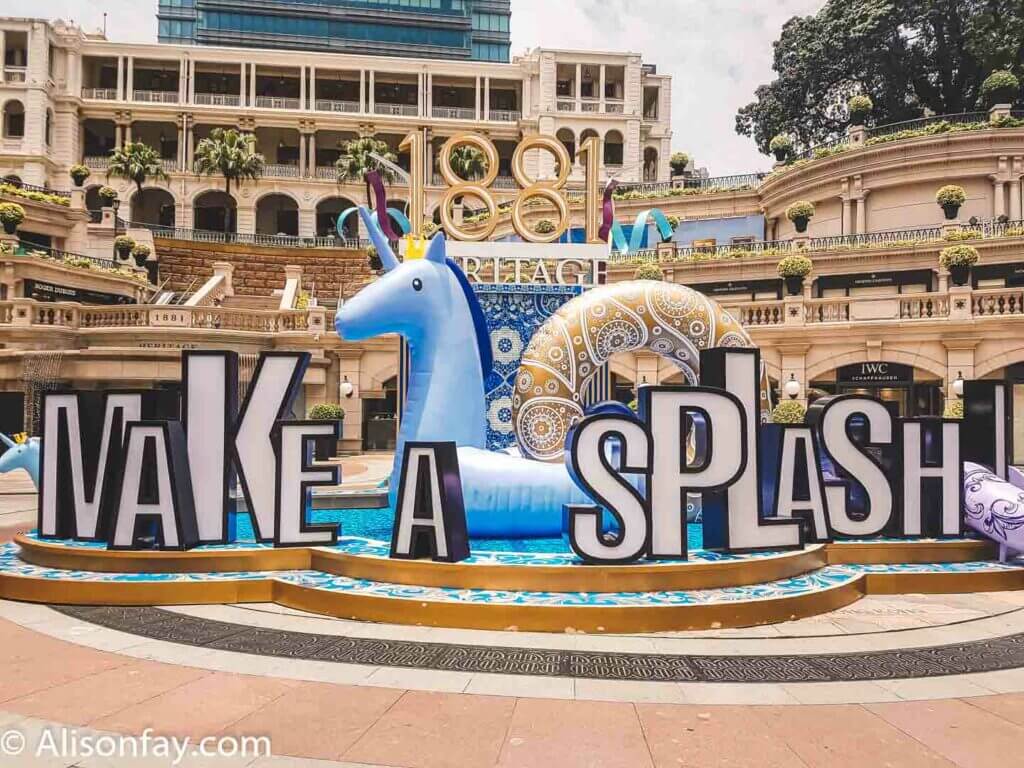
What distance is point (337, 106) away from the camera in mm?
69625

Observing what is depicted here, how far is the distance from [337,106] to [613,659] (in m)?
71.0

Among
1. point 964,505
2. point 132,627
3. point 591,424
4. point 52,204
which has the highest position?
point 52,204

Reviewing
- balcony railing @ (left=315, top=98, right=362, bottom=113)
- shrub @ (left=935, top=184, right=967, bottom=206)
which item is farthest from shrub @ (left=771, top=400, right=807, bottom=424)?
balcony railing @ (left=315, top=98, right=362, bottom=113)

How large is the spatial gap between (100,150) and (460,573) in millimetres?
72555

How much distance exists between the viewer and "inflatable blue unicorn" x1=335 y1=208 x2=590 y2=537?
35.3 feet

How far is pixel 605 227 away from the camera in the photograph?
14.8 meters

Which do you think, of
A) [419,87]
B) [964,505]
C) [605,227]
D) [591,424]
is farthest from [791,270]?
[419,87]

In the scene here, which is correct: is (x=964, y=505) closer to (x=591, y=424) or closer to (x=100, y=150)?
(x=591, y=424)

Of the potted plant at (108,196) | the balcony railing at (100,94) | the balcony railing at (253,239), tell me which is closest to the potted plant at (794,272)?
the balcony railing at (253,239)

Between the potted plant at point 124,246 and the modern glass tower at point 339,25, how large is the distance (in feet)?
178

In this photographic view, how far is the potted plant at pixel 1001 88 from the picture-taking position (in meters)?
42.4

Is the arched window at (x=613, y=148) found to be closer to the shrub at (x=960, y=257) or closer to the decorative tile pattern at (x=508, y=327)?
the shrub at (x=960, y=257)

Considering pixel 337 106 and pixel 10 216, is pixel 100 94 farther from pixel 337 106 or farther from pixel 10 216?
pixel 10 216

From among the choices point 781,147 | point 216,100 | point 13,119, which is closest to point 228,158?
point 216,100
